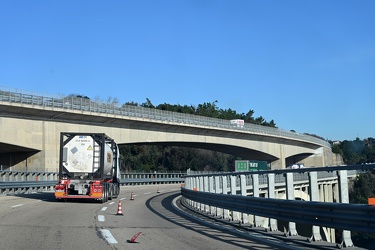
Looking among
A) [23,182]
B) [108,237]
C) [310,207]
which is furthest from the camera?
[23,182]

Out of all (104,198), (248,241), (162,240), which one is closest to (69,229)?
(162,240)

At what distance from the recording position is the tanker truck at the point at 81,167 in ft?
86.4

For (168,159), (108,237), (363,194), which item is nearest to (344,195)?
(363,194)

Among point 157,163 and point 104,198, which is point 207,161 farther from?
point 104,198

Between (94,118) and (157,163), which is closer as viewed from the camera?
(94,118)

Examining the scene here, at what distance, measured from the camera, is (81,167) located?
26.8 m

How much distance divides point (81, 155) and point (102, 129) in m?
30.3

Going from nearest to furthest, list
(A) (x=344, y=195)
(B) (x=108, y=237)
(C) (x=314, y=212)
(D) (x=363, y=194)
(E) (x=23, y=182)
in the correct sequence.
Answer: (A) (x=344, y=195), (C) (x=314, y=212), (D) (x=363, y=194), (B) (x=108, y=237), (E) (x=23, y=182)

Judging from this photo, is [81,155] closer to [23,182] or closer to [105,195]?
[105,195]

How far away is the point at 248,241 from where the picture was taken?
12.1 m

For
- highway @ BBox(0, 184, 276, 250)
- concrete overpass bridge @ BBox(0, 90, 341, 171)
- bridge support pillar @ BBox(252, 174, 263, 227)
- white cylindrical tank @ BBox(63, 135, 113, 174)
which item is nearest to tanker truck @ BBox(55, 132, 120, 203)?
white cylindrical tank @ BBox(63, 135, 113, 174)

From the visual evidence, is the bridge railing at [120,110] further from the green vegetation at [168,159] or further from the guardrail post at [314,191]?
the guardrail post at [314,191]

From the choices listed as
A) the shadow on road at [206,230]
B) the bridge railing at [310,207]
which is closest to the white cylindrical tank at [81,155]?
the shadow on road at [206,230]

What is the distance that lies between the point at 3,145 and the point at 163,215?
32360 mm
